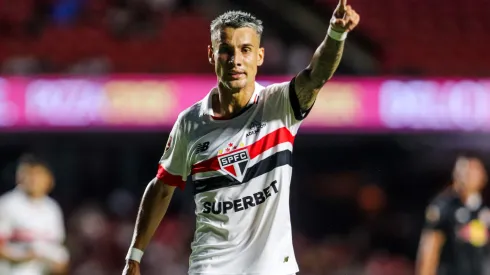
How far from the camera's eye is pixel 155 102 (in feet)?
35.0

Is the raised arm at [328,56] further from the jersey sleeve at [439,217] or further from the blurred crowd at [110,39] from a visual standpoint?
the blurred crowd at [110,39]

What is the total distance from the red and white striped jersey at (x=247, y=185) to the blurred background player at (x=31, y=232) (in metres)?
4.45

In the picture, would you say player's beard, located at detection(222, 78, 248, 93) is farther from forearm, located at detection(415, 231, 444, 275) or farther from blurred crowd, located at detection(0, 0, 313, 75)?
blurred crowd, located at detection(0, 0, 313, 75)

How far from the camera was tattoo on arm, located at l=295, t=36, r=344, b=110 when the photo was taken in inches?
140

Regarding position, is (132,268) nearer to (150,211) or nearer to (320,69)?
(150,211)

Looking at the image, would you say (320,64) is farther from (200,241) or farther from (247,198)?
(200,241)

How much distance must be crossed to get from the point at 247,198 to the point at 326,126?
7089 millimetres

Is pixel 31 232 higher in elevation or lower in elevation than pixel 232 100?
lower

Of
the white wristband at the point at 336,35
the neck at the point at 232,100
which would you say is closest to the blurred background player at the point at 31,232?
the neck at the point at 232,100

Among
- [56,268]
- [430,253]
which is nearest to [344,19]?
[430,253]

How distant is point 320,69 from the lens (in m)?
A: 3.58

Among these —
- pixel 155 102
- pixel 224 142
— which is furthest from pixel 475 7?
pixel 224 142

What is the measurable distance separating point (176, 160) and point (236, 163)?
0.34 meters

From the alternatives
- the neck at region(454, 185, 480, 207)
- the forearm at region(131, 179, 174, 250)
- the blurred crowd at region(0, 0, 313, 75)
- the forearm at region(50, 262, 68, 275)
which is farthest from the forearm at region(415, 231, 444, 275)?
the forearm at region(131, 179, 174, 250)
